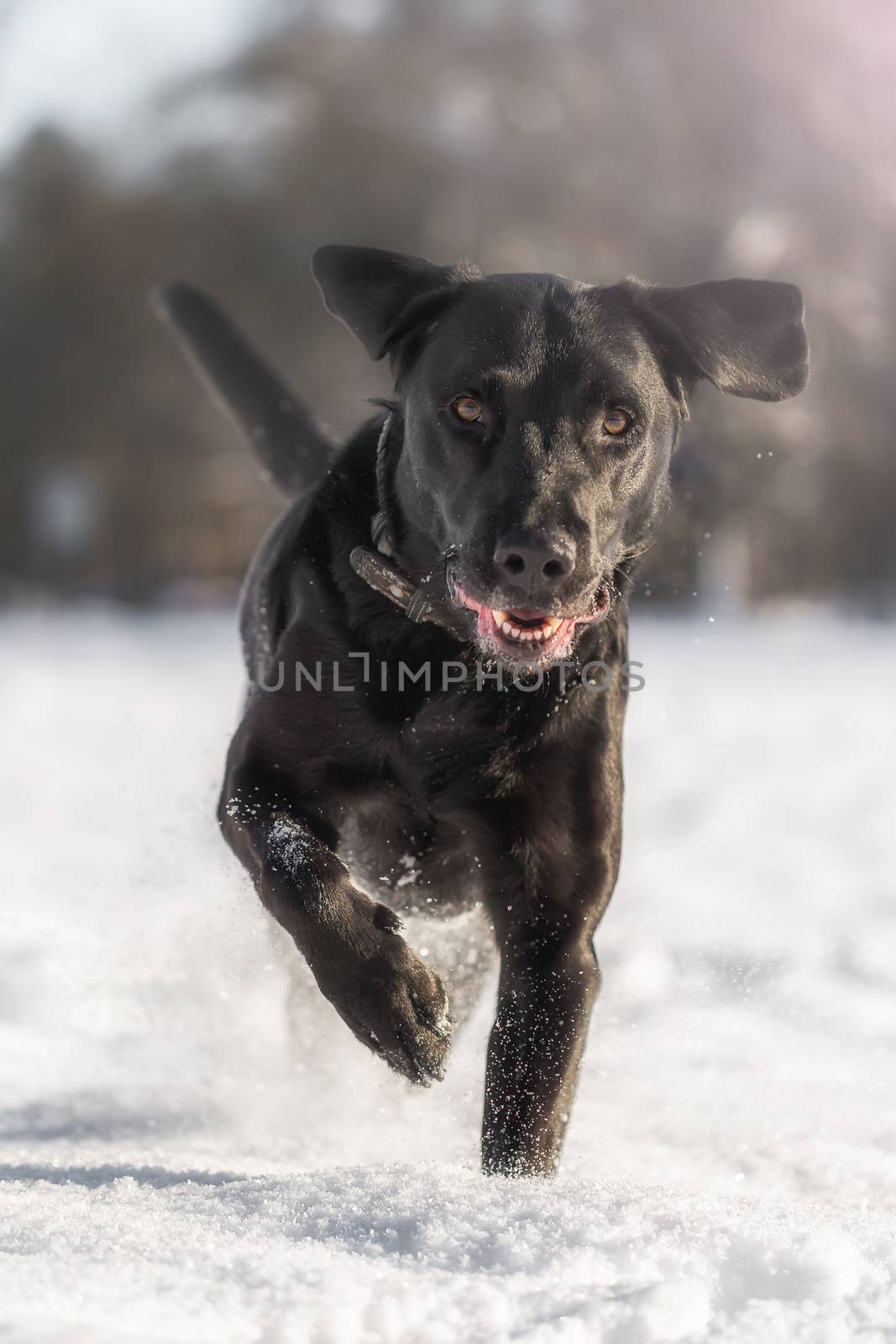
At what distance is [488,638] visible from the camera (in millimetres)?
2154

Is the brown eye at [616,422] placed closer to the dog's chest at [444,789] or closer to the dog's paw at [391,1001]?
the dog's chest at [444,789]

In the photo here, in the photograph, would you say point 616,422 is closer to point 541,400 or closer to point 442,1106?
point 541,400

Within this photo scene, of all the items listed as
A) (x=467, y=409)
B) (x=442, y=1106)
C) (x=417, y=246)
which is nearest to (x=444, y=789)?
(x=467, y=409)

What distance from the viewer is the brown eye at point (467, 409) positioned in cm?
221

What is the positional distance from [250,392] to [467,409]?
1.70m

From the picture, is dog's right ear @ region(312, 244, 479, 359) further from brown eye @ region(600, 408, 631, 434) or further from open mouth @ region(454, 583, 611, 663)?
open mouth @ region(454, 583, 611, 663)

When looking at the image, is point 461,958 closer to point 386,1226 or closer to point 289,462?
point 386,1226

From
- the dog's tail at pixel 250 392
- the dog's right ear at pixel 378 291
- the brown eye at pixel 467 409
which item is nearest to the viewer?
the brown eye at pixel 467 409

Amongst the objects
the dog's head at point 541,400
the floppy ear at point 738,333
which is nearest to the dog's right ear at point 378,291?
the dog's head at point 541,400

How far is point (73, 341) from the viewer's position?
1834 cm

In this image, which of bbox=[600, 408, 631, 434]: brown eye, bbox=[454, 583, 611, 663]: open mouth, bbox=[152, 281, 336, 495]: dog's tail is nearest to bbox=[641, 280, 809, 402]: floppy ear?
bbox=[600, 408, 631, 434]: brown eye

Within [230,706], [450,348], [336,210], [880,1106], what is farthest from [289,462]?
[336,210]

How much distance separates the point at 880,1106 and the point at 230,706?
17.0 ft

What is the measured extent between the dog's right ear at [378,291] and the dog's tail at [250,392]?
1.17m
